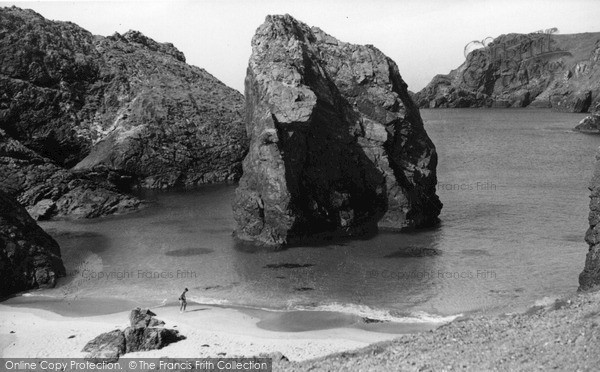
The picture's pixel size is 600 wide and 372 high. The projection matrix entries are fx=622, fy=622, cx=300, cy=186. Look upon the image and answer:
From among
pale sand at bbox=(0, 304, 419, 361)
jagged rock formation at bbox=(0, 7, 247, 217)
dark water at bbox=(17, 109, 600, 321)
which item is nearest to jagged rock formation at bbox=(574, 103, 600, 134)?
dark water at bbox=(17, 109, 600, 321)

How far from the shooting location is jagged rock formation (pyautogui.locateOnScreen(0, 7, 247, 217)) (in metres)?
86.5

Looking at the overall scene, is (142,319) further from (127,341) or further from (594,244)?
(594,244)

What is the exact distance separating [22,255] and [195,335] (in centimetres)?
1842

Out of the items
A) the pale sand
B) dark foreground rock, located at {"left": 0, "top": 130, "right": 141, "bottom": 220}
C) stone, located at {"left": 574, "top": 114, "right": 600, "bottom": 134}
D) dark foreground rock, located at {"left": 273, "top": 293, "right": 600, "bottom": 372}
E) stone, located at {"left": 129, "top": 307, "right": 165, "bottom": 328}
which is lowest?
the pale sand

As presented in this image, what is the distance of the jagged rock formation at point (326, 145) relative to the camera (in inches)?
2168

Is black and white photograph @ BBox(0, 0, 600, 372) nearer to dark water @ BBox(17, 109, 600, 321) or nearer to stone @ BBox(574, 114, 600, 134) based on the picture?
dark water @ BBox(17, 109, 600, 321)

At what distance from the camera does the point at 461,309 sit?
125 ft

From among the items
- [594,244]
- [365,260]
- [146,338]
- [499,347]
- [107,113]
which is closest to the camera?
[499,347]

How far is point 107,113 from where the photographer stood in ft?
304

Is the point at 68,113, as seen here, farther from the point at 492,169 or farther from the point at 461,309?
the point at 461,309

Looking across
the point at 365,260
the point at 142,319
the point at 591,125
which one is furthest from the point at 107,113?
the point at 591,125

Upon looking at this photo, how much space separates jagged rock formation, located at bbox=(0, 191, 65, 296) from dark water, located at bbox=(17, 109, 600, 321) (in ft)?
5.24

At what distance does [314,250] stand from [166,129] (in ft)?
151

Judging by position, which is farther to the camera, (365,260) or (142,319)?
(365,260)
